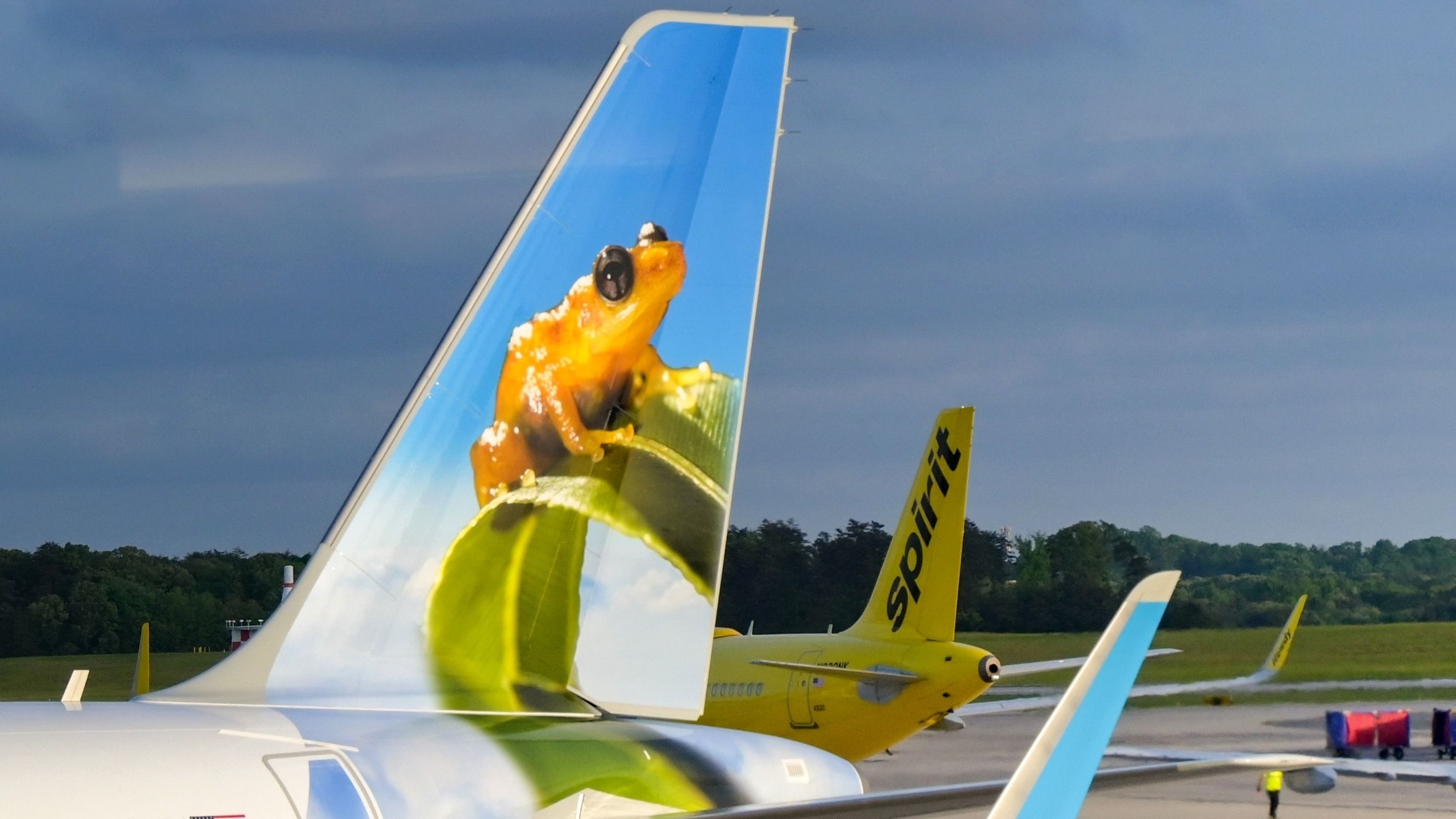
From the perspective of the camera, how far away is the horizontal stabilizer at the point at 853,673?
22.0 meters

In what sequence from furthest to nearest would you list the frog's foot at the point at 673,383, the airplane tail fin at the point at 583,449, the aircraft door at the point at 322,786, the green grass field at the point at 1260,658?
the green grass field at the point at 1260,658 < the frog's foot at the point at 673,383 < the airplane tail fin at the point at 583,449 < the aircraft door at the point at 322,786

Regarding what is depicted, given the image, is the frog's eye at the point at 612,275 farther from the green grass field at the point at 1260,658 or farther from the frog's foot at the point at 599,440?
the green grass field at the point at 1260,658

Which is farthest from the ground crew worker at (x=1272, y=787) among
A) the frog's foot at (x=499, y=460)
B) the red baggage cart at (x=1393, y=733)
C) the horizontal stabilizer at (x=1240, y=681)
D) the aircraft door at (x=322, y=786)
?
the aircraft door at (x=322, y=786)

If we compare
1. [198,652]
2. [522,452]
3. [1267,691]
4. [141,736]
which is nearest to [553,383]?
[522,452]

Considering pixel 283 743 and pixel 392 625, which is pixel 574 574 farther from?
pixel 283 743

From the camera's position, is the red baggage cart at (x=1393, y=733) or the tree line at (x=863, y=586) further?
the red baggage cart at (x=1393, y=733)

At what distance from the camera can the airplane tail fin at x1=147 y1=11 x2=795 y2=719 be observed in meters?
5.80

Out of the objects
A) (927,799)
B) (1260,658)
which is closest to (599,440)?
(927,799)

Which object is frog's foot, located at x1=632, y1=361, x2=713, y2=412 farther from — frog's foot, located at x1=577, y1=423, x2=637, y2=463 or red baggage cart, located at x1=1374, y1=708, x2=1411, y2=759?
red baggage cart, located at x1=1374, y1=708, x2=1411, y2=759

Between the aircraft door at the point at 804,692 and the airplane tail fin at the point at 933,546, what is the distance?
104 centimetres

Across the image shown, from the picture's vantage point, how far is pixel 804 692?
2362cm

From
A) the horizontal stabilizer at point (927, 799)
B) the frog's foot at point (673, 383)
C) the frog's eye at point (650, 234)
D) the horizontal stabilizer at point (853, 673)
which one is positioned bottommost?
the horizontal stabilizer at point (927, 799)

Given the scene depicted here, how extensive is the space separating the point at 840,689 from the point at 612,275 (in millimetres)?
17600

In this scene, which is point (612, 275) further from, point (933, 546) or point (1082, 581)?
point (1082, 581)
